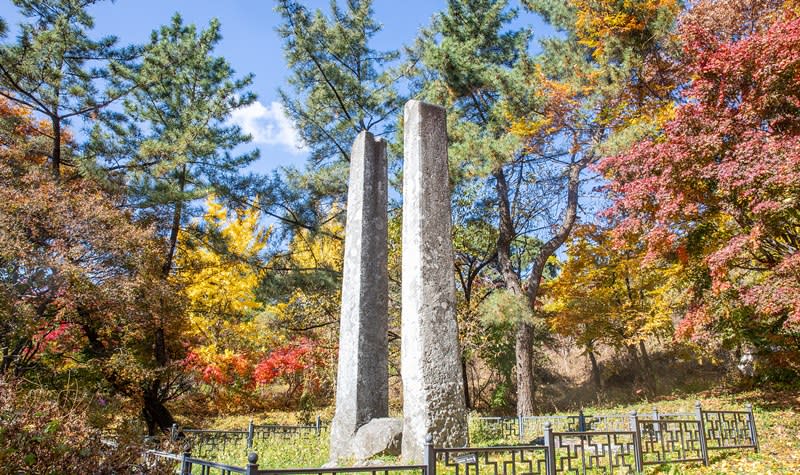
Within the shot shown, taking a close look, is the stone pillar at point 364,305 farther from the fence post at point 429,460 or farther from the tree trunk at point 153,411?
the tree trunk at point 153,411

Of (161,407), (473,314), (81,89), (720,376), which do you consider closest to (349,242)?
(473,314)

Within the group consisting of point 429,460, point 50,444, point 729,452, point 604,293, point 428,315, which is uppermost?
point 604,293

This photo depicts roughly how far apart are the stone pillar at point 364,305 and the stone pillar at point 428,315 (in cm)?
186

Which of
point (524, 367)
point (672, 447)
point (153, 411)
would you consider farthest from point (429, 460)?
point (153, 411)

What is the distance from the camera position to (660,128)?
38.1 feet

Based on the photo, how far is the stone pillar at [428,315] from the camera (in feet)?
21.4

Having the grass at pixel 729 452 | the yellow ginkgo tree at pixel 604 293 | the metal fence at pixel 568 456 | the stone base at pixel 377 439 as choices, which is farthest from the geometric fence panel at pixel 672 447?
the yellow ginkgo tree at pixel 604 293

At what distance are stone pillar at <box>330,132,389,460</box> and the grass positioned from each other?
1265 mm

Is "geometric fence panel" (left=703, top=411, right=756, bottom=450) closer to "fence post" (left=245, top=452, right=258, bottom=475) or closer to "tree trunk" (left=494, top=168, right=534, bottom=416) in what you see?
"tree trunk" (left=494, top=168, right=534, bottom=416)

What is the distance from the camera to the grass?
669cm

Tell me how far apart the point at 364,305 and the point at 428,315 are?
237cm

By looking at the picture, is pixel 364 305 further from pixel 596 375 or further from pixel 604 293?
pixel 596 375

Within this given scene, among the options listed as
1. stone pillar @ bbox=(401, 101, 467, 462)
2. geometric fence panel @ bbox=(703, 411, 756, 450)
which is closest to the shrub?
stone pillar @ bbox=(401, 101, 467, 462)

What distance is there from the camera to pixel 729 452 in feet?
25.0
